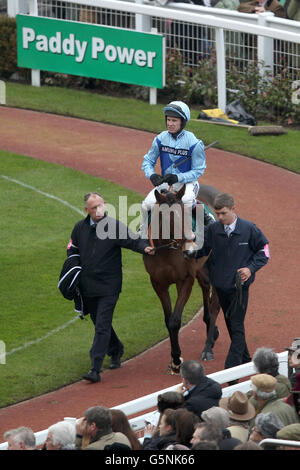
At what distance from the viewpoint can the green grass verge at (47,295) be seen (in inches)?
415

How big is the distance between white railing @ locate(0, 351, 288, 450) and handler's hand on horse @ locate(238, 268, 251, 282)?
94 centimetres

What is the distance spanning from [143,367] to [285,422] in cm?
338

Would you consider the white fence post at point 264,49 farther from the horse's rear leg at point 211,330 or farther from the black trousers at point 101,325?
the black trousers at point 101,325

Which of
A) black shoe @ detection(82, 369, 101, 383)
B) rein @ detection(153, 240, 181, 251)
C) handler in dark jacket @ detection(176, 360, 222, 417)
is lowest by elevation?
black shoe @ detection(82, 369, 101, 383)

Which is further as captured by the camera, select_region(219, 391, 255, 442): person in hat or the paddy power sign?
the paddy power sign

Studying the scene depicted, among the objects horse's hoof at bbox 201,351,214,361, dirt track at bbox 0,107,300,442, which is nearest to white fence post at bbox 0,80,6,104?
dirt track at bbox 0,107,300,442

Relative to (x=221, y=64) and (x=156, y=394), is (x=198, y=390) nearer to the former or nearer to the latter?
(x=156, y=394)

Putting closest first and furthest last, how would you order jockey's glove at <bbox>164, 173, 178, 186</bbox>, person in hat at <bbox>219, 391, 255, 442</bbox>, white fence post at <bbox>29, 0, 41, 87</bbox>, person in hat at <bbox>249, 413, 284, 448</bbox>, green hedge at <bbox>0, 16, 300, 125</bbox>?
person in hat at <bbox>249, 413, 284, 448</bbox>, person in hat at <bbox>219, 391, 255, 442</bbox>, jockey's glove at <bbox>164, 173, 178, 186</bbox>, green hedge at <bbox>0, 16, 300, 125</bbox>, white fence post at <bbox>29, 0, 41, 87</bbox>

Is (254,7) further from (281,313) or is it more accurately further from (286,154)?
(281,313)

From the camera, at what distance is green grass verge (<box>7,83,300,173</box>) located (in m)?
17.6

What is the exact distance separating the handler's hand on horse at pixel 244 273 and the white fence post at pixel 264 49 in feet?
33.2

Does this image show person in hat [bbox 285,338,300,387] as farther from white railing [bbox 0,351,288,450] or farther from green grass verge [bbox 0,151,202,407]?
green grass verge [bbox 0,151,202,407]

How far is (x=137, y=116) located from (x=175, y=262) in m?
9.32

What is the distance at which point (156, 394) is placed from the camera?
317 inches
